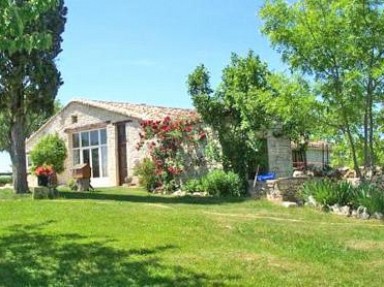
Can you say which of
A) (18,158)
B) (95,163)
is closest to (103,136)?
(95,163)

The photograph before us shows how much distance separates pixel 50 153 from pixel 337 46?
61.8 feet

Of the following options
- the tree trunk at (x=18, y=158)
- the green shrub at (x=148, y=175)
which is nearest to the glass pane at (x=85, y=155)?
the green shrub at (x=148, y=175)

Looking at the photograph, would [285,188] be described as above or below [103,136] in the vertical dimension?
below

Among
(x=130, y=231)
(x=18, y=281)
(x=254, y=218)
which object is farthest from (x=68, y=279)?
(x=254, y=218)

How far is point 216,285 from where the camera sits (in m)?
9.08

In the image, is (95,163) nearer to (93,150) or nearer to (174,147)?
(93,150)

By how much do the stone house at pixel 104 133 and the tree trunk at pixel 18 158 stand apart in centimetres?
794

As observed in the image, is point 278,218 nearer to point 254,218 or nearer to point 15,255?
point 254,218

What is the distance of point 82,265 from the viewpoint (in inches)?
393

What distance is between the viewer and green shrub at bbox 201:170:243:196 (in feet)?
75.8

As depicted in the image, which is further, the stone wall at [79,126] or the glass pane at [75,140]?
the glass pane at [75,140]

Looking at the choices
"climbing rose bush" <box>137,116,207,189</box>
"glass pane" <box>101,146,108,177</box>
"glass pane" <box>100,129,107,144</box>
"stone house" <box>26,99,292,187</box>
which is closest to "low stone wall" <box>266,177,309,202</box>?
"climbing rose bush" <box>137,116,207,189</box>

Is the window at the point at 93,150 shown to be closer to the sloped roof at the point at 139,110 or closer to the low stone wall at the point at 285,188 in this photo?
the sloped roof at the point at 139,110

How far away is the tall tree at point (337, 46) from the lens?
18000 millimetres
